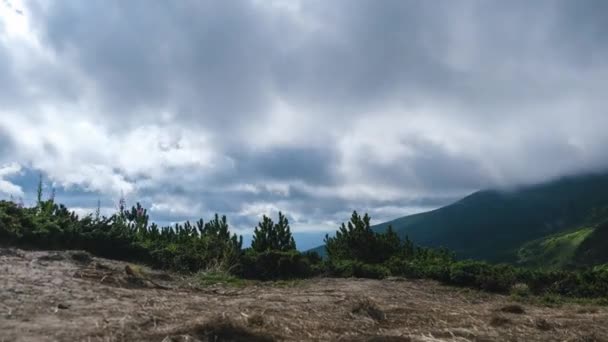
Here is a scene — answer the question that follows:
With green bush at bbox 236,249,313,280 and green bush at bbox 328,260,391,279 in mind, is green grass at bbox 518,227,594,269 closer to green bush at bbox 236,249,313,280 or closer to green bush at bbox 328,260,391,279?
green bush at bbox 328,260,391,279

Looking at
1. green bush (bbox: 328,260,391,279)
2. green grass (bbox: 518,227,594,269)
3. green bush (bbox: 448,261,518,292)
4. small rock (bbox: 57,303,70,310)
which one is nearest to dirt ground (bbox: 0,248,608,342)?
small rock (bbox: 57,303,70,310)

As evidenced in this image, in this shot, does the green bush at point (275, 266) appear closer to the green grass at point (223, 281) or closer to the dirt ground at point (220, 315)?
the green grass at point (223, 281)

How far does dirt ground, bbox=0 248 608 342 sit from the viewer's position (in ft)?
23.4

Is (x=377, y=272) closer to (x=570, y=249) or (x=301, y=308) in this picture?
(x=301, y=308)

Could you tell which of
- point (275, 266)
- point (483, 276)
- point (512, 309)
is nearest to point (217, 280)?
point (275, 266)

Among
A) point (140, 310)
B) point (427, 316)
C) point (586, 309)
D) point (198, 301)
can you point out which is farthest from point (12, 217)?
point (586, 309)

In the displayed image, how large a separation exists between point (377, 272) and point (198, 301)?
1088cm

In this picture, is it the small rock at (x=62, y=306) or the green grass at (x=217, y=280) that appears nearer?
the small rock at (x=62, y=306)

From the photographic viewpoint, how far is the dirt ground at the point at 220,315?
714 cm

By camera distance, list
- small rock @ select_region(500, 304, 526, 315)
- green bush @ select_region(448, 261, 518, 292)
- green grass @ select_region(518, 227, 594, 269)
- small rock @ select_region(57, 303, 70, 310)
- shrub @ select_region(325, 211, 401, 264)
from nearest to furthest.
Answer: small rock @ select_region(57, 303, 70, 310) < small rock @ select_region(500, 304, 526, 315) < green bush @ select_region(448, 261, 518, 292) < shrub @ select_region(325, 211, 401, 264) < green grass @ select_region(518, 227, 594, 269)

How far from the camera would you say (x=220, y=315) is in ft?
25.9

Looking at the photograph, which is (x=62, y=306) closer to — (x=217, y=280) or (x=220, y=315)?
(x=220, y=315)

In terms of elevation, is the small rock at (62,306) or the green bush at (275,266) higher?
the green bush at (275,266)

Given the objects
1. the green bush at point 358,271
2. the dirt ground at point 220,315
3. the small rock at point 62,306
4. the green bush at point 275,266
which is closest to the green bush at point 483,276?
the green bush at point 358,271
